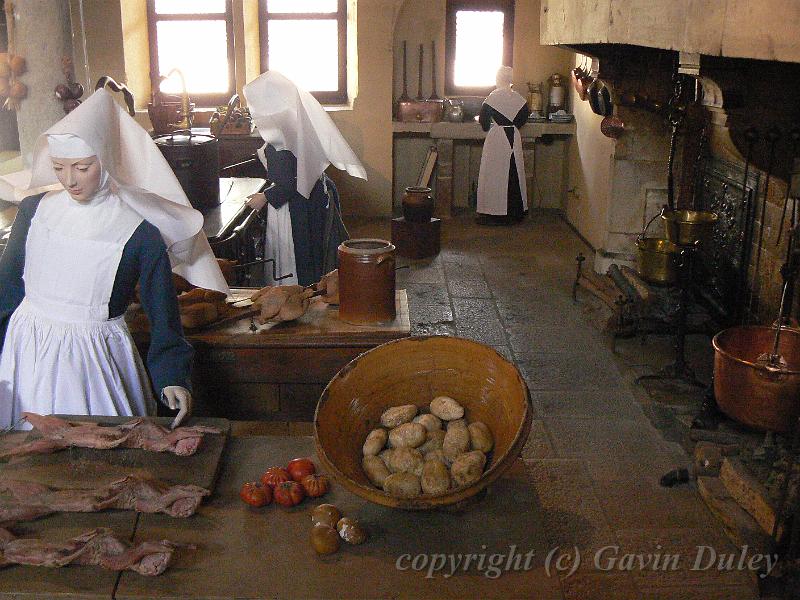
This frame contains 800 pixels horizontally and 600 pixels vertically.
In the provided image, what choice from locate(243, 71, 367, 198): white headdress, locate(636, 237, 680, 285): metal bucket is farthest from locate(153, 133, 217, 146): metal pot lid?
locate(636, 237, 680, 285): metal bucket

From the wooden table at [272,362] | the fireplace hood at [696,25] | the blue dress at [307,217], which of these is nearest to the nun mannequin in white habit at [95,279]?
the wooden table at [272,362]

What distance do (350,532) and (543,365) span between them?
3825 mm

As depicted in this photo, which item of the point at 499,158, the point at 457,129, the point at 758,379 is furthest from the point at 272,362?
the point at 457,129

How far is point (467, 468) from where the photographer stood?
6.59 ft

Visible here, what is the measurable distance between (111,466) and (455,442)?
903 mm

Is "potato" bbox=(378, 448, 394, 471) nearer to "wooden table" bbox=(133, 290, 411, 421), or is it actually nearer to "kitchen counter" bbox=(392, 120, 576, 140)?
"wooden table" bbox=(133, 290, 411, 421)

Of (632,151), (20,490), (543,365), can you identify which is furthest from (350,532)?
(632,151)

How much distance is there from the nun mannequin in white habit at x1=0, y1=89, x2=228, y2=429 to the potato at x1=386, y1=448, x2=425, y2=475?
0.84 metres

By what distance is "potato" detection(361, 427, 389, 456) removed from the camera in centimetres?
216

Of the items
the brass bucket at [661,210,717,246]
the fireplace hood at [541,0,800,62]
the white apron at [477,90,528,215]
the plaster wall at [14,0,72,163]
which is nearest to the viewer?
the fireplace hood at [541,0,800,62]

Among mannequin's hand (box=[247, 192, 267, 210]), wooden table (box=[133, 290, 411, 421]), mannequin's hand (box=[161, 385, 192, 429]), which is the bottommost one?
wooden table (box=[133, 290, 411, 421])

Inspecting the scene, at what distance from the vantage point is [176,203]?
2.86 meters

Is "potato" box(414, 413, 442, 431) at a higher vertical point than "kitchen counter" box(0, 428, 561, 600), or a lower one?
higher

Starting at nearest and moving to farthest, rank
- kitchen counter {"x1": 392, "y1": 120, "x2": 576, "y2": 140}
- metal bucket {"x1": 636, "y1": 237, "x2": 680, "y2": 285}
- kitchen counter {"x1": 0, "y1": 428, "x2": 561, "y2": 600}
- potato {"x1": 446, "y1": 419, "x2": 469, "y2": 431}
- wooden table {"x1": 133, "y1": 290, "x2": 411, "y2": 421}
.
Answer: kitchen counter {"x1": 0, "y1": 428, "x2": 561, "y2": 600}, potato {"x1": 446, "y1": 419, "x2": 469, "y2": 431}, wooden table {"x1": 133, "y1": 290, "x2": 411, "y2": 421}, metal bucket {"x1": 636, "y1": 237, "x2": 680, "y2": 285}, kitchen counter {"x1": 392, "y1": 120, "x2": 576, "y2": 140}
